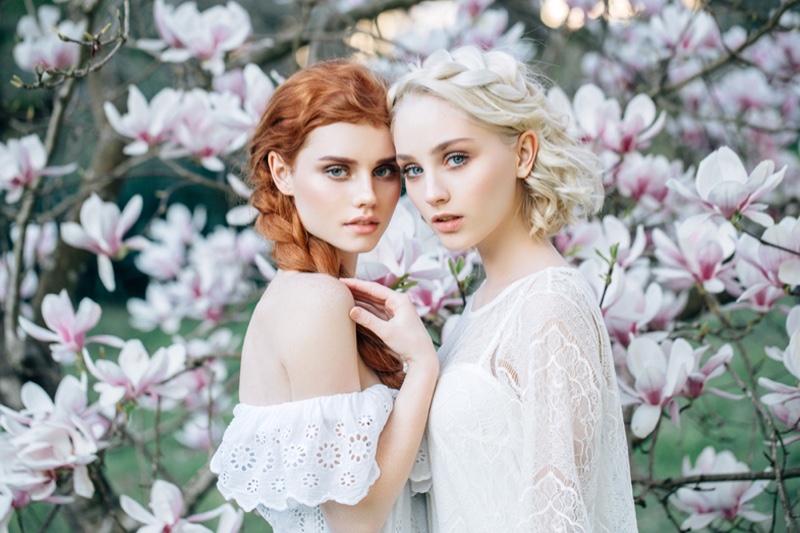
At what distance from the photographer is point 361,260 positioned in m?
1.93

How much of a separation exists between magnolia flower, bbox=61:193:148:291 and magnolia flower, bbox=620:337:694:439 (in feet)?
4.11

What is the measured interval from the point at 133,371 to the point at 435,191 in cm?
83

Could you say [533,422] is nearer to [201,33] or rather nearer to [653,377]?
[653,377]

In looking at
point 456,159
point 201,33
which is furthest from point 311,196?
point 201,33

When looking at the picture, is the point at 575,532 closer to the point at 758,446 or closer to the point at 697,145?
the point at 697,145

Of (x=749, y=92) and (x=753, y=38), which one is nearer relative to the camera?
(x=753, y=38)

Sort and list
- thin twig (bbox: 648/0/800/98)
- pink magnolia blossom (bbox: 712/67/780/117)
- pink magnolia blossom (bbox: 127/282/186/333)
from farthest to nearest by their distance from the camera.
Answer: pink magnolia blossom (bbox: 712/67/780/117)
pink magnolia blossom (bbox: 127/282/186/333)
thin twig (bbox: 648/0/800/98)

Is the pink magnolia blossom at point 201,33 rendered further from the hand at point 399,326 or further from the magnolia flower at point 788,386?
the magnolia flower at point 788,386

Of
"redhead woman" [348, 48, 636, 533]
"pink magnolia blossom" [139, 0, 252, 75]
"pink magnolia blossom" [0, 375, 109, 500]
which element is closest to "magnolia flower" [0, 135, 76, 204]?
"pink magnolia blossom" [139, 0, 252, 75]

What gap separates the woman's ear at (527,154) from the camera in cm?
166

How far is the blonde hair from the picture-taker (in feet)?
5.22

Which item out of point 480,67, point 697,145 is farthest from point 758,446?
point 480,67

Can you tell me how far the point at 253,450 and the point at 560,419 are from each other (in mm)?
582

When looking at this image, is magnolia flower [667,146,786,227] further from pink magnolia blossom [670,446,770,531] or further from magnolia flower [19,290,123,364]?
magnolia flower [19,290,123,364]
